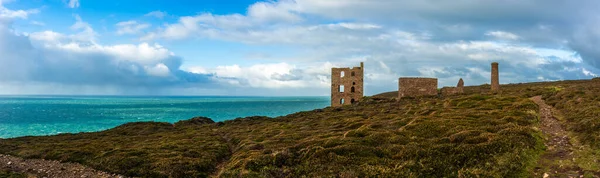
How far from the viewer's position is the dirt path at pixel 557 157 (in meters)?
14.5

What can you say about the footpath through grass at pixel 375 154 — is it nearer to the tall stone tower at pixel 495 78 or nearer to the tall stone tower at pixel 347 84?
the tall stone tower at pixel 495 78

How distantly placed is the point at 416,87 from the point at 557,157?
51.4 metres

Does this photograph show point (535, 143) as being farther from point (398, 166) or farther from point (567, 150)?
Answer: point (398, 166)

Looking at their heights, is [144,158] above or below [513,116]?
below

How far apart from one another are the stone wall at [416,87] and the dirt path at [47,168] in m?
53.4

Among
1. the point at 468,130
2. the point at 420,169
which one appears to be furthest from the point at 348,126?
the point at 420,169

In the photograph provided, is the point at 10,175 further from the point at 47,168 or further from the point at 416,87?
the point at 416,87

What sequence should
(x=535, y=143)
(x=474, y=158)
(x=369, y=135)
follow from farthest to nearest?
(x=369, y=135)
(x=535, y=143)
(x=474, y=158)

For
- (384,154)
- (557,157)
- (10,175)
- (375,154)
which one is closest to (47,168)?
(10,175)

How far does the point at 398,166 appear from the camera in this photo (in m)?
17.5

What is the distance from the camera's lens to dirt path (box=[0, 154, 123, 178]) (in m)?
24.2

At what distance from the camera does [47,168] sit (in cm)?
2636

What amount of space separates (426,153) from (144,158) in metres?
20.3

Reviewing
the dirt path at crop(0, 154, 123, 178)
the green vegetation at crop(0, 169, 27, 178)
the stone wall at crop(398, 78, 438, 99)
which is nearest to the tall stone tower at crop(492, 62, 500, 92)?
the stone wall at crop(398, 78, 438, 99)
